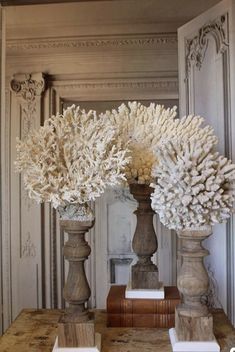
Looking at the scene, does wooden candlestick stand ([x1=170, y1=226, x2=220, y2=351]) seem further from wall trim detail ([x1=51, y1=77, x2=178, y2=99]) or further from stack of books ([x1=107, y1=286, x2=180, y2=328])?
wall trim detail ([x1=51, y1=77, x2=178, y2=99])

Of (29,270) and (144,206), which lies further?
(29,270)

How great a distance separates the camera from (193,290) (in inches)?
32.7

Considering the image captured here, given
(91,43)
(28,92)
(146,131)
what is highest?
(91,43)

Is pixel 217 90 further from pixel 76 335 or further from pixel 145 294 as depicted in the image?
pixel 76 335

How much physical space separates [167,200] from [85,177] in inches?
6.8

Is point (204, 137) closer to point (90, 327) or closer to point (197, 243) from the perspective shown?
point (197, 243)

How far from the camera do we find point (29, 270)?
6.79 feet

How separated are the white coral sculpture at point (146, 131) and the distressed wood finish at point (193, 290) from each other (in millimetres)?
209

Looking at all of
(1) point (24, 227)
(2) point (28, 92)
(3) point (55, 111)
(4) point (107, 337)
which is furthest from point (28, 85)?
(4) point (107, 337)

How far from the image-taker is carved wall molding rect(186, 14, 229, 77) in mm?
1486

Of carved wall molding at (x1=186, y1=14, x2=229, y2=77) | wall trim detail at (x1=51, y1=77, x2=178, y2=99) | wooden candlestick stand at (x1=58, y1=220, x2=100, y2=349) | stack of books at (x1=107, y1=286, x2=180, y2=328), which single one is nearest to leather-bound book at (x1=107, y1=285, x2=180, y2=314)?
stack of books at (x1=107, y1=286, x2=180, y2=328)

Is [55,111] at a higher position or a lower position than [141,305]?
higher

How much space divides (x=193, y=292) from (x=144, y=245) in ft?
0.81

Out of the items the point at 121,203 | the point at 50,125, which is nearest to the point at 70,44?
the point at 121,203
